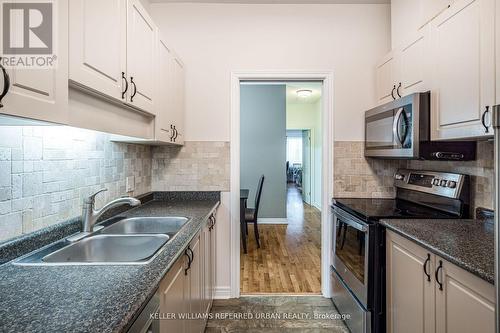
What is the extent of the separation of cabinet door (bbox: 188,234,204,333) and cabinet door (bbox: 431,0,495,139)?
1604 mm

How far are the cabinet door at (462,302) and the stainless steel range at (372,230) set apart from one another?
52 centimetres

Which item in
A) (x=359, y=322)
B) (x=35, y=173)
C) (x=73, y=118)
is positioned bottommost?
(x=359, y=322)

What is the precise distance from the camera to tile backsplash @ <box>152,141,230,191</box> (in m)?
2.61

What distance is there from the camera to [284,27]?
102 inches

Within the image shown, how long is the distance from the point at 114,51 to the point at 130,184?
3.95 feet

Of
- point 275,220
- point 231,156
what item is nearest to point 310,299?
point 231,156

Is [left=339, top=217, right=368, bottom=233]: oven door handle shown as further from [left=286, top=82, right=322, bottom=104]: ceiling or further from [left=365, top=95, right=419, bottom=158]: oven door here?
[left=286, top=82, right=322, bottom=104]: ceiling

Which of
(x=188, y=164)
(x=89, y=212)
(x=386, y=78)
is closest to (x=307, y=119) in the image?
(x=386, y=78)

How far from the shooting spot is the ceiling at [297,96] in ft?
17.0

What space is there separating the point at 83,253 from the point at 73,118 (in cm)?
76

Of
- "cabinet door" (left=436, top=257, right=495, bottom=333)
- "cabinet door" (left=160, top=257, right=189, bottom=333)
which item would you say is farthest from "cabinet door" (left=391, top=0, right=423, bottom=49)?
"cabinet door" (left=160, top=257, right=189, bottom=333)

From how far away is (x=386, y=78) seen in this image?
91.7 inches

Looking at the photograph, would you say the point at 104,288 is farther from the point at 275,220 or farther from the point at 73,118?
the point at 275,220

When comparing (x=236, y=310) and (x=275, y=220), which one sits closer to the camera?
(x=236, y=310)
